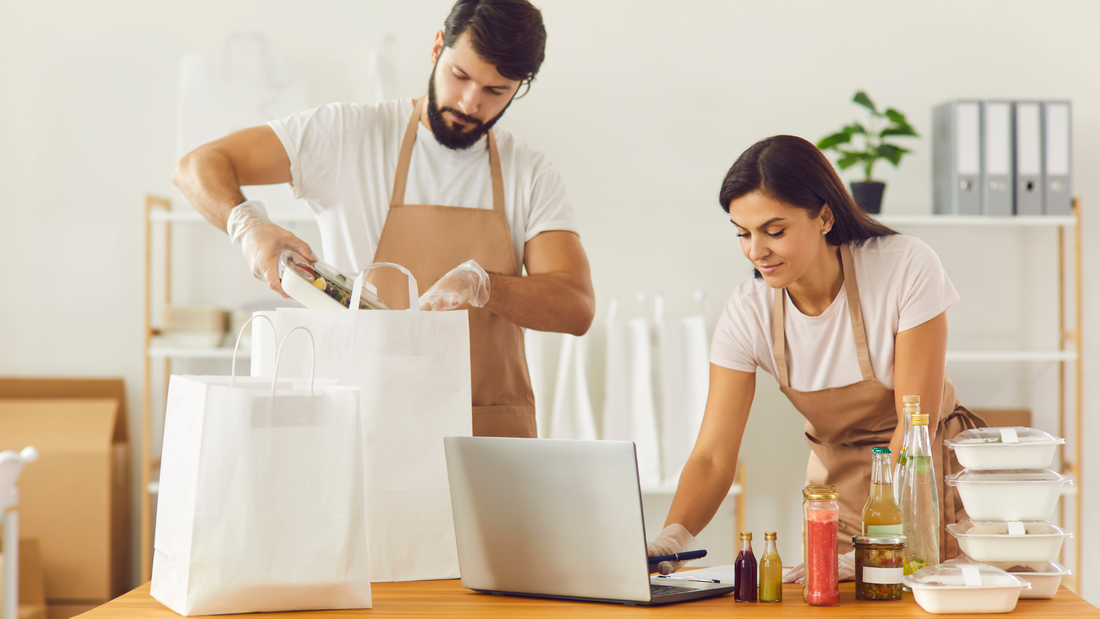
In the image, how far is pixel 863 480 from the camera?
1.46 metres

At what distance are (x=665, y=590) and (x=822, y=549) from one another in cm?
18

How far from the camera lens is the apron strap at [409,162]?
56.6 inches

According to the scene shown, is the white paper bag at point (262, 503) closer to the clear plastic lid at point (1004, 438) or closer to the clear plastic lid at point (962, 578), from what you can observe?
the clear plastic lid at point (962, 578)

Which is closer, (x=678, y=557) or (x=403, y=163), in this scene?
(x=678, y=557)

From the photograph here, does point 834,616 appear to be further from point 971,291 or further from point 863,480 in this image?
point 971,291

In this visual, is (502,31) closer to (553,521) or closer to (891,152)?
(553,521)

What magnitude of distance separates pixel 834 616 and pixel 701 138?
2.23 m

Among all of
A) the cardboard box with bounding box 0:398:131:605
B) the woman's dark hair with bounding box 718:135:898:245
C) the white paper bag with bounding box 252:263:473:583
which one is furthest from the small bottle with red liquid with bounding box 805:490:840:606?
the cardboard box with bounding box 0:398:131:605

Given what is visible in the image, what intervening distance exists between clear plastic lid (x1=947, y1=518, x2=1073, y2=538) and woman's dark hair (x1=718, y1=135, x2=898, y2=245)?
1.80ft

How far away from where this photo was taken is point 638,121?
9.61 ft

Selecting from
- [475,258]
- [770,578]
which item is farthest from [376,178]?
[770,578]

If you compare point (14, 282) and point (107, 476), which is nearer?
point (107, 476)

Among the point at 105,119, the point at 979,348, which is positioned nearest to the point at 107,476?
the point at 105,119

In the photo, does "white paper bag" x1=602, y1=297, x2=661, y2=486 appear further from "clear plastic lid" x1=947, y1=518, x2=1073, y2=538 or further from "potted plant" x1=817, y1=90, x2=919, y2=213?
"clear plastic lid" x1=947, y1=518, x2=1073, y2=538
